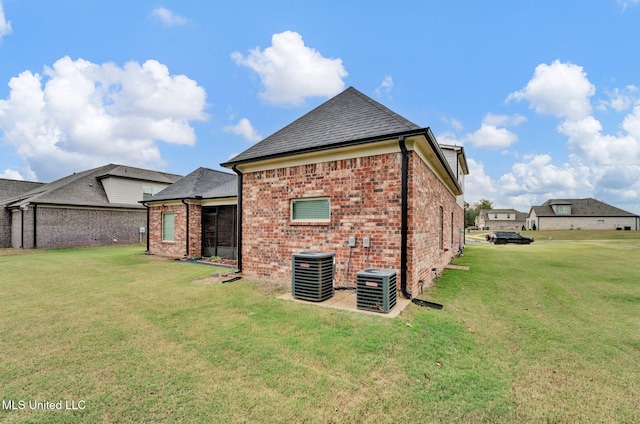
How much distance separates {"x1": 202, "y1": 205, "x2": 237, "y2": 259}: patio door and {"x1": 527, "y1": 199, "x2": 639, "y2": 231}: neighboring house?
53.3 m

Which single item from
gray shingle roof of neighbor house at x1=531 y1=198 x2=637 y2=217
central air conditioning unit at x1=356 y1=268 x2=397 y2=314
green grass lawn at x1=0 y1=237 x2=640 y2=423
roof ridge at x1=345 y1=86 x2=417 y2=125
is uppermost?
roof ridge at x1=345 y1=86 x2=417 y2=125

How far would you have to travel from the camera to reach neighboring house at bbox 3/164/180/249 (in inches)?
675

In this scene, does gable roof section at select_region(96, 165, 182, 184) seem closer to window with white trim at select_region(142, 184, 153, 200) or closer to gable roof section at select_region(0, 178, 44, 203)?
window with white trim at select_region(142, 184, 153, 200)

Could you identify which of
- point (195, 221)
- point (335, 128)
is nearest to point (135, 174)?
point (195, 221)

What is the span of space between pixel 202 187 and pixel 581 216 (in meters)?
56.0

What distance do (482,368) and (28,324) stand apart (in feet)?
21.5

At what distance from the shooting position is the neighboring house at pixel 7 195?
62.0 ft

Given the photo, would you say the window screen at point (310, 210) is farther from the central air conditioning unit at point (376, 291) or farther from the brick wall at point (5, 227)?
the brick wall at point (5, 227)

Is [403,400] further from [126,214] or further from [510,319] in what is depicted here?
[126,214]

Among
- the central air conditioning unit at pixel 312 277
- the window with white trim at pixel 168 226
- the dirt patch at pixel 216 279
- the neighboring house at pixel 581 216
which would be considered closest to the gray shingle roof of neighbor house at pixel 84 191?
the window with white trim at pixel 168 226

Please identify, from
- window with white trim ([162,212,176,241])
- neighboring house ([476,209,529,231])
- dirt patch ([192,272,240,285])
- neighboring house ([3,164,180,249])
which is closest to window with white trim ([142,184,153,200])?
neighboring house ([3,164,180,249])

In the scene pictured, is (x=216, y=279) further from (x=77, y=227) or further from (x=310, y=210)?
(x=77, y=227)

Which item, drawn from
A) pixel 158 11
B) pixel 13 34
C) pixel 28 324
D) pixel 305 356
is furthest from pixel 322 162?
pixel 13 34

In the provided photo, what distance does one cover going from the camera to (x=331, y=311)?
4805mm
